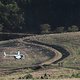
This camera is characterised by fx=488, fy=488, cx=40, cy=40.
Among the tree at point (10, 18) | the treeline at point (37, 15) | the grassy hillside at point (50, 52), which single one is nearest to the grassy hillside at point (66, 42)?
the grassy hillside at point (50, 52)

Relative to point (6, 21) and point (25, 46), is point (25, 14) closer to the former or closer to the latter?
point (6, 21)

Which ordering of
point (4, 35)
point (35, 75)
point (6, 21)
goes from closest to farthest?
point (35, 75) → point (4, 35) → point (6, 21)

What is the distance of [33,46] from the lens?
178 ft

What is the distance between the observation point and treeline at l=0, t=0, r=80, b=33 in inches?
2886

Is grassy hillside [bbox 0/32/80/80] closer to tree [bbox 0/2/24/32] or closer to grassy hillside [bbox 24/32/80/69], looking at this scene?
grassy hillside [bbox 24/32/80/69]

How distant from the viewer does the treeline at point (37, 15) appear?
73.3 m

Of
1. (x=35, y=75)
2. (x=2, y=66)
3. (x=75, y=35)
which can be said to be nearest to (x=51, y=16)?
(x=75, y=35)

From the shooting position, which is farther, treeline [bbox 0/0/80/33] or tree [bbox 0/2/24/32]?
treeline [bbox 0/0/80/33]

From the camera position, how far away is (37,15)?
79625mm

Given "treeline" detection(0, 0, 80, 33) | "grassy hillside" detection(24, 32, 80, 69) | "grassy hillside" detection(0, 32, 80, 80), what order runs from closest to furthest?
"grassy hillside" detection(0, 32, 80, 80), "grassy hillside" detection(24, 32, 80, 69), "treeline" detection(0, 0, 80, 33)

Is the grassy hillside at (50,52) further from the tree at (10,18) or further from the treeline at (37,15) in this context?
the tree at (10,18)

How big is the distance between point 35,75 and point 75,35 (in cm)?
1729

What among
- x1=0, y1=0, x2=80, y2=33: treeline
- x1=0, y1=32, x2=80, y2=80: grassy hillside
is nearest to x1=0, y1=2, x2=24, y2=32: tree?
x1=0, y1=0, x2=80, y2=33: treeline

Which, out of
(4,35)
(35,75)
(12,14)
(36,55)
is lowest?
(35,75)
